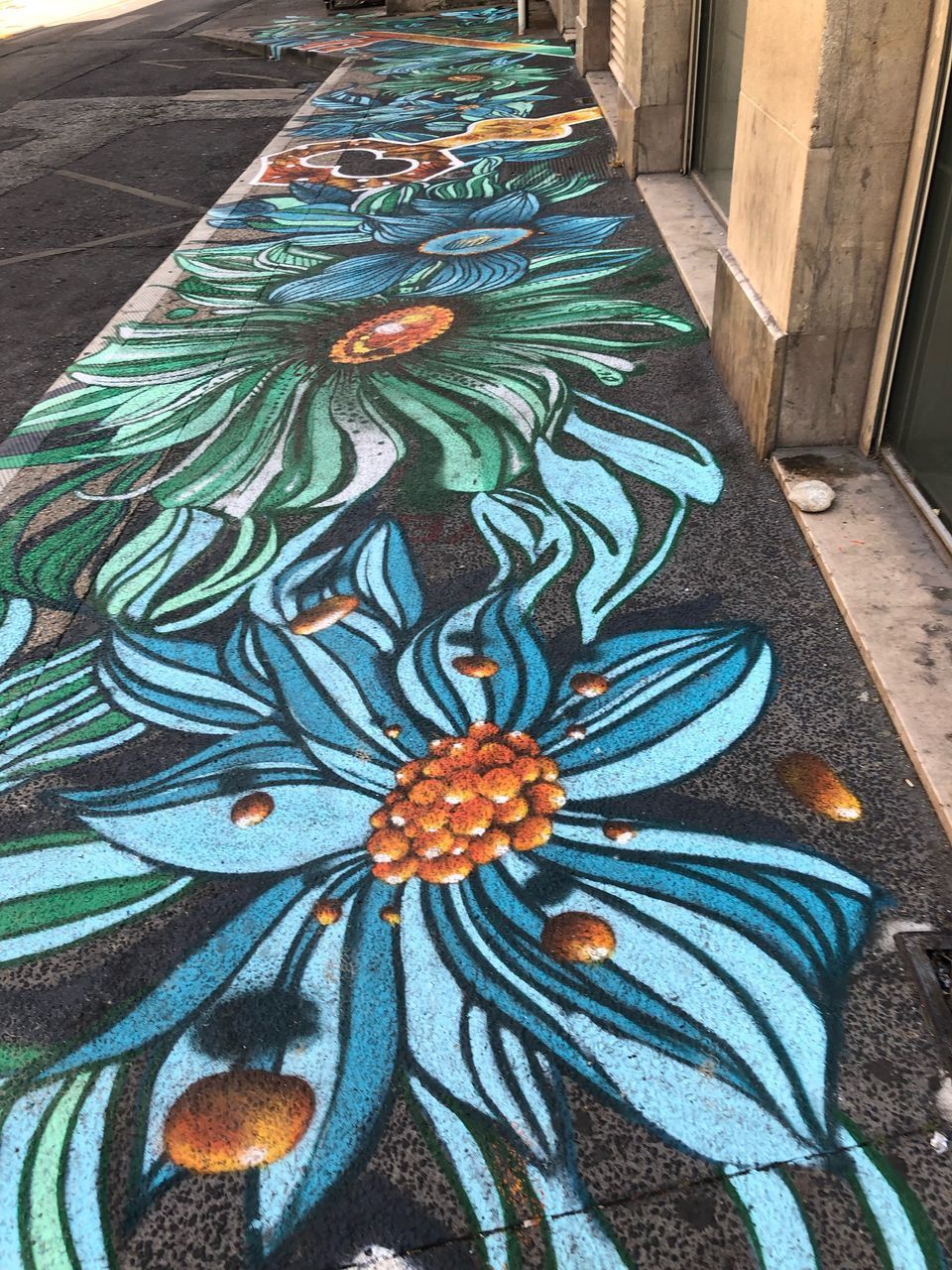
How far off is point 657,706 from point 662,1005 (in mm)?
937

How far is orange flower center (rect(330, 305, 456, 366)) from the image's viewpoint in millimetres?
5066

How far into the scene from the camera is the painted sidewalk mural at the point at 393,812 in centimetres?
196

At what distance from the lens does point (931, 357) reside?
3.25m

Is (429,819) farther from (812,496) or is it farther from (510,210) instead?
(510,210)

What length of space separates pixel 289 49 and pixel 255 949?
14564 mm

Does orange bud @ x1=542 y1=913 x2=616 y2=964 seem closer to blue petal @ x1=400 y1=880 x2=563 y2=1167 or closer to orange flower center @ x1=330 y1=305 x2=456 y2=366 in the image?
blue petal @ x1=400 y1=880 x2=563 y2=1167

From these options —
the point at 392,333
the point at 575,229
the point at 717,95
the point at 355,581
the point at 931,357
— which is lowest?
→ the point at 355,581

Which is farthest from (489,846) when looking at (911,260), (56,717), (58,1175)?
(911,260)

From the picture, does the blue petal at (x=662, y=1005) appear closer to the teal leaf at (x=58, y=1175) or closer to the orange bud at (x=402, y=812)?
the orange bud at (x=402, y=812)

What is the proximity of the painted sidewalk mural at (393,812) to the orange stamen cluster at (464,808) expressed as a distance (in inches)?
0.4

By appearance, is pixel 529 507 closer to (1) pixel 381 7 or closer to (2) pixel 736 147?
(2) pixel 736 147

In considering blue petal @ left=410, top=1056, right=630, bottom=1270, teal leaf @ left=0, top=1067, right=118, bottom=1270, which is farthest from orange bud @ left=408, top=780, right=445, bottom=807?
teal leaf @ left=0, top=1067, right=118, bottom=1270

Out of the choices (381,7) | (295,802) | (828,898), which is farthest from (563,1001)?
(381,7)

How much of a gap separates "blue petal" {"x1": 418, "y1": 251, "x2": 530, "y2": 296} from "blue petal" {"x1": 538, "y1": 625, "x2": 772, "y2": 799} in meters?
3.32
